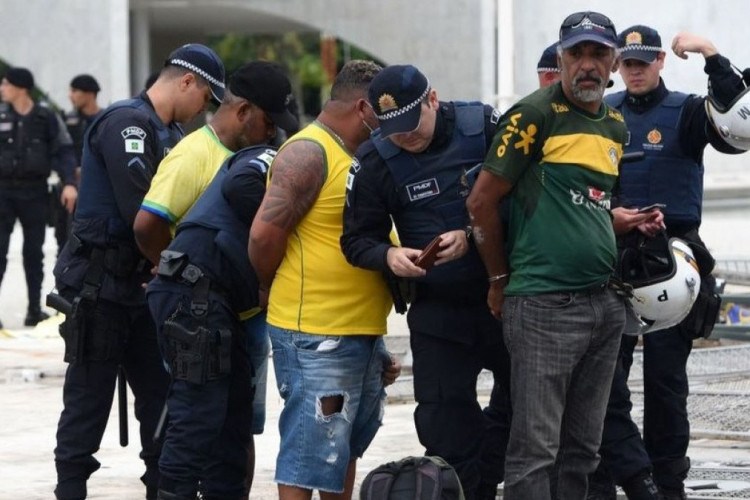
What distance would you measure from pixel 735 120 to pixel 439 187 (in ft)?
4.45

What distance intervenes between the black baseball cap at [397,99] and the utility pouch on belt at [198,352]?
1040 millimetres

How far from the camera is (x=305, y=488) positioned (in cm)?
586

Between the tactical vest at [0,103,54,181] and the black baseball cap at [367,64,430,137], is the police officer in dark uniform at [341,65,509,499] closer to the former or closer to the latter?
the black baseball cap at [367,64,430,137]

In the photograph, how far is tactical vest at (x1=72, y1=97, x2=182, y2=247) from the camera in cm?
664

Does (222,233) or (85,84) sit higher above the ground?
(222,233)

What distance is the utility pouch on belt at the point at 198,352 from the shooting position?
19.9 feet

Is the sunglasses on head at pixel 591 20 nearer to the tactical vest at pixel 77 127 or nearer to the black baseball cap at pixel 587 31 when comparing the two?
the black baseball cap at pixel 587 31

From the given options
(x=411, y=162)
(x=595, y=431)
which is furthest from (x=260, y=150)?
(x=595, y=431)

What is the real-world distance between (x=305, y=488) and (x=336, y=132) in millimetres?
1235

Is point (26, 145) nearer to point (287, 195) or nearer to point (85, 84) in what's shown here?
point (85, 84)

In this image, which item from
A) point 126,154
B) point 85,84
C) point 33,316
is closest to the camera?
point 126,154

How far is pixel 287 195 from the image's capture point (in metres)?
5.73

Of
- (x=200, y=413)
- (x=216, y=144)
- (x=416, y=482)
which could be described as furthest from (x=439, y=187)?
(x=200, y=413)

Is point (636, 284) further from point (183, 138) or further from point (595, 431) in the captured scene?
point (183, 138)
